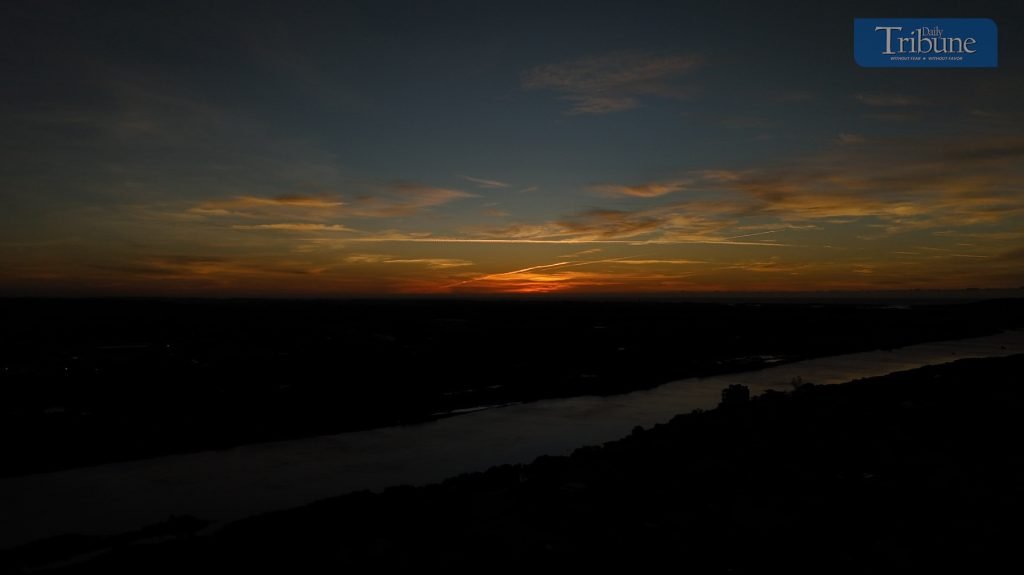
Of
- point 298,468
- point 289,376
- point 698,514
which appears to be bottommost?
point 298,468

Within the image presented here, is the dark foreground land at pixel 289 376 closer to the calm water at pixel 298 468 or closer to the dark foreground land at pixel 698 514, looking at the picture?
the calm water at pixel 298 468

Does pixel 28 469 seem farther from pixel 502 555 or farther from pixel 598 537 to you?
pixel 598 537

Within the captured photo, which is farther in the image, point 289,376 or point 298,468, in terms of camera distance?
point 289,376

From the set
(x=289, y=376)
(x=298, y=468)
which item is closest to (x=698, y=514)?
(x=298, y=468)

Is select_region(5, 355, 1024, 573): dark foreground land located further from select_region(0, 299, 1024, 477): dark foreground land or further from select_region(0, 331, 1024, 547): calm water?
select_region(0, 299, 1024, 477): dark foreground land

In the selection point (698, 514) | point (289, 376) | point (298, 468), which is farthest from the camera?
point (289, 376)

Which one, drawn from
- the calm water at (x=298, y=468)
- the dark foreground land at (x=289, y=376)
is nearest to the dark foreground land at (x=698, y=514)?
the calm water at (x=298, y=468)

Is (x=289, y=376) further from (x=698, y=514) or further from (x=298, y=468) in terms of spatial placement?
(x=698, y=514)
